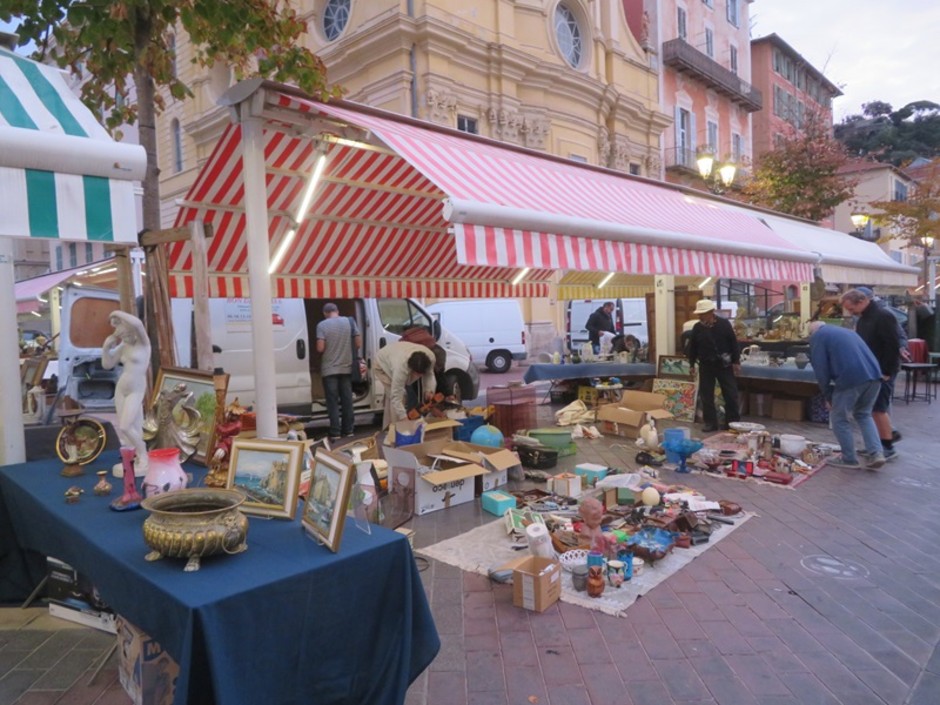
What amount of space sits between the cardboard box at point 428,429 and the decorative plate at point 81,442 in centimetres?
289

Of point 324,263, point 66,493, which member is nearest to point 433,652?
point 66,493

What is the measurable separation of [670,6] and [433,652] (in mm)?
29196

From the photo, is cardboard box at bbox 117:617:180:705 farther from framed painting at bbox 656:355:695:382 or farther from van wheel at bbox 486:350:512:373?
van wheel at bbox 486:350:512:373

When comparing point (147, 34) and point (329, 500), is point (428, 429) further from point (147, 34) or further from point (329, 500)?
point (147, 34)

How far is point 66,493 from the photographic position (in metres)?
2.86

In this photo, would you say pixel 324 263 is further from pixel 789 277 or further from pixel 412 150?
pixel 789 277

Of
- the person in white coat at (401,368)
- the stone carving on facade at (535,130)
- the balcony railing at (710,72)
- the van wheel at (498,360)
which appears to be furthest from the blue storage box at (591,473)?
the balcony railing at (710,72)

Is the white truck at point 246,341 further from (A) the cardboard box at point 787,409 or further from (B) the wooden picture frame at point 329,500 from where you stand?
(B) the wooden picture frame at point 329,500

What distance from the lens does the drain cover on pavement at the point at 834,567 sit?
3.88 m

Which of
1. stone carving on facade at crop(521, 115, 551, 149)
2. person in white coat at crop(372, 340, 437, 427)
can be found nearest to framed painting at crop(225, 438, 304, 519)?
person in white coat at crop(372, 340, 437, 427)

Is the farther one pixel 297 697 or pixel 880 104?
pixel 880 104

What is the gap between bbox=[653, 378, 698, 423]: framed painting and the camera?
927cm

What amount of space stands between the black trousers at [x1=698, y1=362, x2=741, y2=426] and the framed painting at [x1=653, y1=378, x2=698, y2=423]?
0.67 m

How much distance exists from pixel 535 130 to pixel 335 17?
21.8 ft
